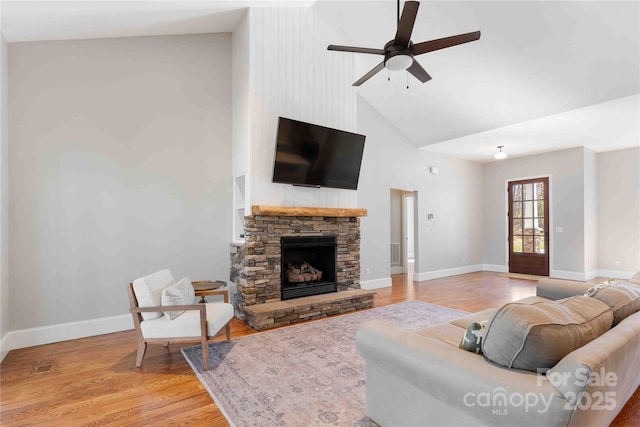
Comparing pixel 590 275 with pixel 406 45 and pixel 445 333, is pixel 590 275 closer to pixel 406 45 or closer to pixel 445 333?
pixel 445 333

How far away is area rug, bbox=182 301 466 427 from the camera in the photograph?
6.95 ft

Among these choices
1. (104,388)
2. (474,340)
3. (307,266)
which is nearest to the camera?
(474,340)

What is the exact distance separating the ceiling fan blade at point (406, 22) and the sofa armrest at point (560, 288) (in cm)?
260

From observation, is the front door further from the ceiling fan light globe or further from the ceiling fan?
the ceiling fan light globe

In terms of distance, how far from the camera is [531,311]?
135 centimetres

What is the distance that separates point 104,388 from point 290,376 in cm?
142

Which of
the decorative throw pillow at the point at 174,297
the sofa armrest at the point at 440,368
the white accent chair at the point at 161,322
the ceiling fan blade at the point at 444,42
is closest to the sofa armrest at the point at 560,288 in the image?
the sofa armrest at the point at 440,368

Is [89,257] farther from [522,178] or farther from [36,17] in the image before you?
[522,178]

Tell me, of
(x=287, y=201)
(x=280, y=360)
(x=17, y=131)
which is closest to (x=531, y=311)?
(x=280, y=360)

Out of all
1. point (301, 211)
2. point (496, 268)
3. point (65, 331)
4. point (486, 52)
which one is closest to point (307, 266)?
point (301, 211)

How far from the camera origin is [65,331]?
11.7 feet

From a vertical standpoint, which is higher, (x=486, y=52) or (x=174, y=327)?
(x=486, y=52)

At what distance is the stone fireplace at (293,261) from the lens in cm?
409

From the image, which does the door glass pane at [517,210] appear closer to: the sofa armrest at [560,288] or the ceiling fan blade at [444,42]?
the sofa armrest at [560,288]
